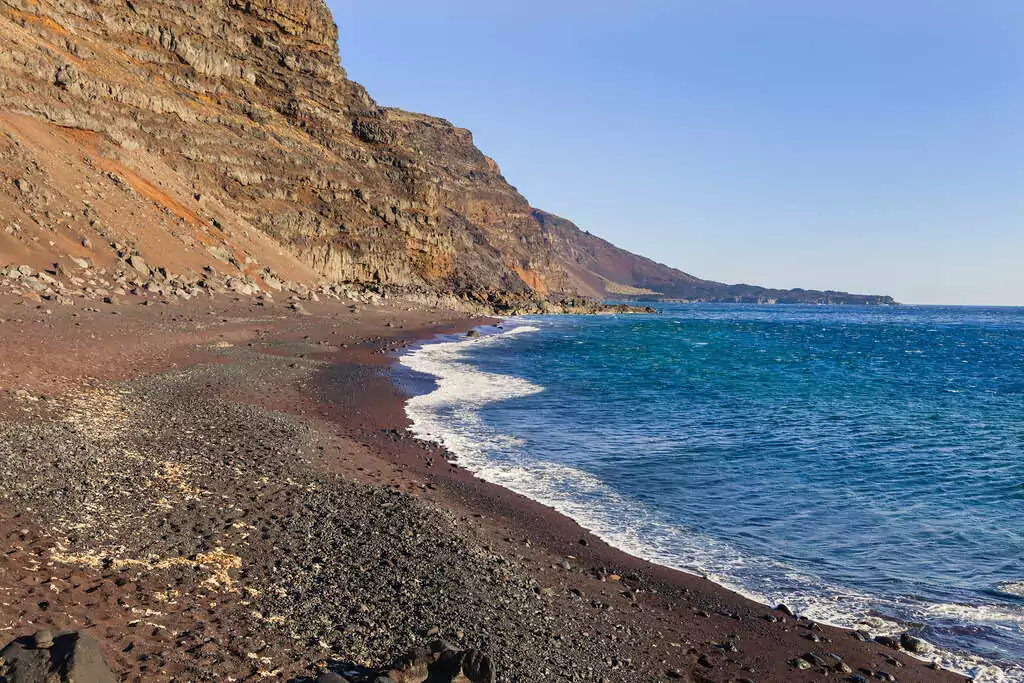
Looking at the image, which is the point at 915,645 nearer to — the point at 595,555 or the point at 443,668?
the point at 595,555

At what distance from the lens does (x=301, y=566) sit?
9383mm

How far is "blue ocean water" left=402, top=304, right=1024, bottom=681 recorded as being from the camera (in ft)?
37.1

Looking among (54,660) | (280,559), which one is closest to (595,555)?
(280,559)

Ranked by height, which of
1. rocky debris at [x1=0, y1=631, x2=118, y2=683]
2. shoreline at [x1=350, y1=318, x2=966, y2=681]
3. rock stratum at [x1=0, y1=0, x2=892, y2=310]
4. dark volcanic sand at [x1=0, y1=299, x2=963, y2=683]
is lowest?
shoreline at [x1=350, y1=318, x2=966, y2=681]

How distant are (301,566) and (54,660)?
3.91m

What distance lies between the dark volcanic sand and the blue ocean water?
49.0 inches

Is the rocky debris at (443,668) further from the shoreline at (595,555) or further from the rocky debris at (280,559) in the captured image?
the shoreline at (595,555)

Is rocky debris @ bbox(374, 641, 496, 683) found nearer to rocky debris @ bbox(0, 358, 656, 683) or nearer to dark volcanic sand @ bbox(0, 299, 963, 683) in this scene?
rocky debris @ bbox(0, 358, 656, 683)

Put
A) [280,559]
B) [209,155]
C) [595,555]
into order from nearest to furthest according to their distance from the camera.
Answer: [280,559], [595,555], [209,155]

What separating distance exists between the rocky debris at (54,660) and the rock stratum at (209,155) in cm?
3292

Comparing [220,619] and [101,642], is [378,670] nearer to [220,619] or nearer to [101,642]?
[220,619]

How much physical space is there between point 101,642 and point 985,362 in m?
71.4

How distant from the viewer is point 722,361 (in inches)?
2082

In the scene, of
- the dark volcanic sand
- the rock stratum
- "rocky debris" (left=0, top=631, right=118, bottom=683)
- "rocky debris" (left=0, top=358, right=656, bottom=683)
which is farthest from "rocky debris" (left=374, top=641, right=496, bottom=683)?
the rock stratum
